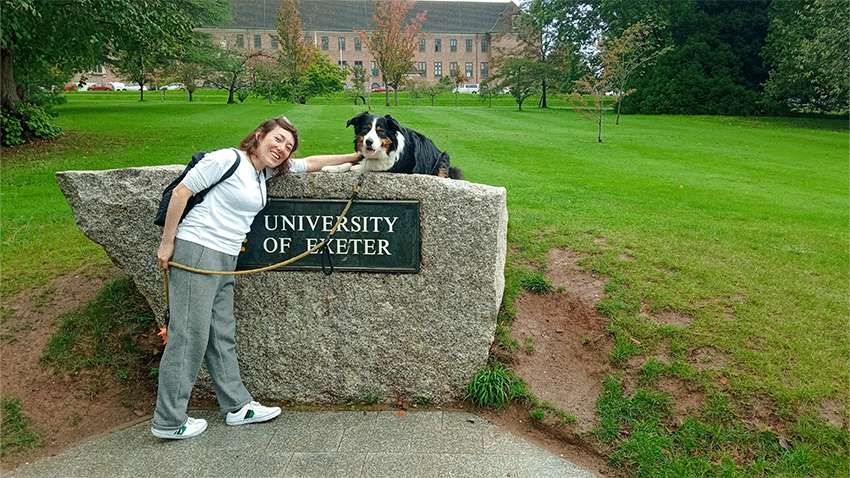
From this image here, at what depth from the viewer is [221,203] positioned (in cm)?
369

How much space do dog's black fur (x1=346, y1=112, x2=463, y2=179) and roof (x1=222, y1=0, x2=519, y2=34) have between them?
63.2 metres

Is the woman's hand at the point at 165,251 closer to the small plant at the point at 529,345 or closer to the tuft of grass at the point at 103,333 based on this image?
the tuft of grass at the point at 103,333

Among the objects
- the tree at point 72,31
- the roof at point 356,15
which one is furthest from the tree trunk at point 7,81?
the roof at point 356,15

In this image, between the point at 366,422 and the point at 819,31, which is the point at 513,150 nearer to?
the point at 366,422

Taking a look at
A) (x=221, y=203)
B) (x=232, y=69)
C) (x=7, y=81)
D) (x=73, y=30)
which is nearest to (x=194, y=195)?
(x=221, y=203)

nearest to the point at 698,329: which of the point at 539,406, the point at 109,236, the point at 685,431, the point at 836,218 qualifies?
the point at 685,431

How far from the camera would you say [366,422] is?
4.25m

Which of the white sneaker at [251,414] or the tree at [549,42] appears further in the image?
the tree at [549,42]

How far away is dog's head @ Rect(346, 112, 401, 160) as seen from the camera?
13.9 ft

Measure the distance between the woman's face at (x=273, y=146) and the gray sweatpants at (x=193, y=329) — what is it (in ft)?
2.24

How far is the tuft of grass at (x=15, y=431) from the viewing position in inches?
159

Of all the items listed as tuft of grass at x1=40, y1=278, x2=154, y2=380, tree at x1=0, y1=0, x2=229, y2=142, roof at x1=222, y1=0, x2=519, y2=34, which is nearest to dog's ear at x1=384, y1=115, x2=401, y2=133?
tuft of grass at x1=40, y1=278, x2=154, y2=380

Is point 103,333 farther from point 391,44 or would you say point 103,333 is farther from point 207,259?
point 391,44

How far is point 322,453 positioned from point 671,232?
4.85 meters
